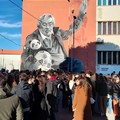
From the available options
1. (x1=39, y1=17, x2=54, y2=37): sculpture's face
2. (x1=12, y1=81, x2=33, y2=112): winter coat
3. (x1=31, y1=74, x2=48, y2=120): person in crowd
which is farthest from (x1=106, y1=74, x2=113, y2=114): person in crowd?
(x1=39, y1=17, x2=54, y2=37): sculpture's face

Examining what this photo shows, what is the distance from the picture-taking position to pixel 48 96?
1105 centimetres

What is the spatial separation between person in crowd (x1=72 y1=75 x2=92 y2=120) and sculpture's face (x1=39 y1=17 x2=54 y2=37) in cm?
2586

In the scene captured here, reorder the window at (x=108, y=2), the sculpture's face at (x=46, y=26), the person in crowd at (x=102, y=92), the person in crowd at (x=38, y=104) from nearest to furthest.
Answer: the person in crowd at (x=38, y=104), the person in crowd at (x=102, y=92), the sculpture's face at (x=46, y=26), the window at (x=108, y=2)

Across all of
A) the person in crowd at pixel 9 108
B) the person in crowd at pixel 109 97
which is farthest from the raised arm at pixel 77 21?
the person in crowd at pixel 9 108

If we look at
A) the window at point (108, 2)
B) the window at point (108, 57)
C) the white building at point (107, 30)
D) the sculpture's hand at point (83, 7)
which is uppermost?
the window at point (108, 2)

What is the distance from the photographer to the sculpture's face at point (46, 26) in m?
35.6

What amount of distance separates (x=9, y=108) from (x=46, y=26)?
31772mm

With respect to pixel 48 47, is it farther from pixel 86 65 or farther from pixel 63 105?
pixel 63 105

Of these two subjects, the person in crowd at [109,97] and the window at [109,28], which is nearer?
the person in crowd at [109,97]

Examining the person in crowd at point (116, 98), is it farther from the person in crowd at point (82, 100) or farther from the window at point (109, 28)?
the window at point (109, 28)

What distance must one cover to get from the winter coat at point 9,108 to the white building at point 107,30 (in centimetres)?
3127

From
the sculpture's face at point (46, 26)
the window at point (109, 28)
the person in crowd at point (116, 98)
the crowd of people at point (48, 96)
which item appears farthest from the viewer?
the window at point (109, 28)

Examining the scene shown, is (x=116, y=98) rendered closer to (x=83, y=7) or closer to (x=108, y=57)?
(x=108, y=57)

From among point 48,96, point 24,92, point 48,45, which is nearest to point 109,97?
point 48,96
